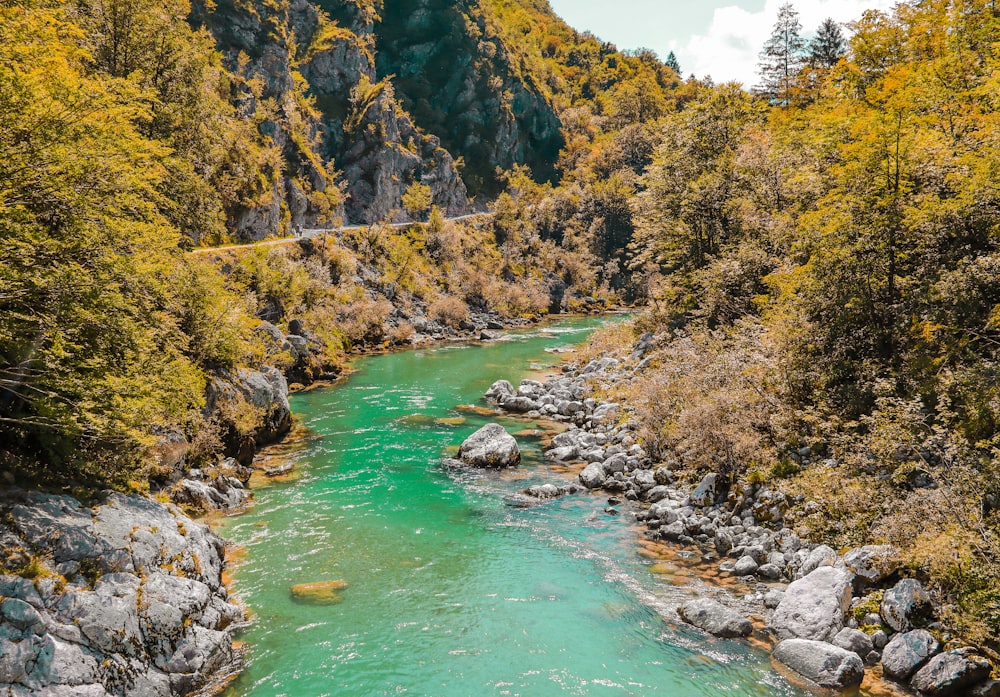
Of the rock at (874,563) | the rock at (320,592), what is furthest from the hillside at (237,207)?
the rock at (874,563)

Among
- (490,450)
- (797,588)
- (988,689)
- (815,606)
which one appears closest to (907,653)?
(988,689)

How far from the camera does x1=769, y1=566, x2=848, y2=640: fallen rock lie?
11656 mm

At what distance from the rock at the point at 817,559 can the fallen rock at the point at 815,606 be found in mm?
567

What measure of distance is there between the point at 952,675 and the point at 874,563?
262cm

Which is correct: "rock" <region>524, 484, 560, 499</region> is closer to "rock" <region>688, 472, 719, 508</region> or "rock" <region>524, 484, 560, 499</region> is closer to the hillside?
"rock" <region>688, 472, 719, 508</region>

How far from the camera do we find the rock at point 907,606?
36.3 feet

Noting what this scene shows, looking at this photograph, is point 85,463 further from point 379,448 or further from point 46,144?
point 379,448

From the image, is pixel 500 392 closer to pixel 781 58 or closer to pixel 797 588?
pixel 797 588

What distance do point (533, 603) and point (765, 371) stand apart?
11399mm

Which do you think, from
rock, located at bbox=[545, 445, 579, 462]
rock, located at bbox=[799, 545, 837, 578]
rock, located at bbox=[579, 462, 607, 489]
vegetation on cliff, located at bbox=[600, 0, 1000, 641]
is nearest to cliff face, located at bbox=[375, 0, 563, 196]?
rock, located at bbox=[545, 445, 579, 462]

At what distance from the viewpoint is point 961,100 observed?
21219 mm

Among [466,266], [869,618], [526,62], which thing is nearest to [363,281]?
[466,266]

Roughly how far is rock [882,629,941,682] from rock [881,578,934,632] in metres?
0.27

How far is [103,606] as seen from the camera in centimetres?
973
